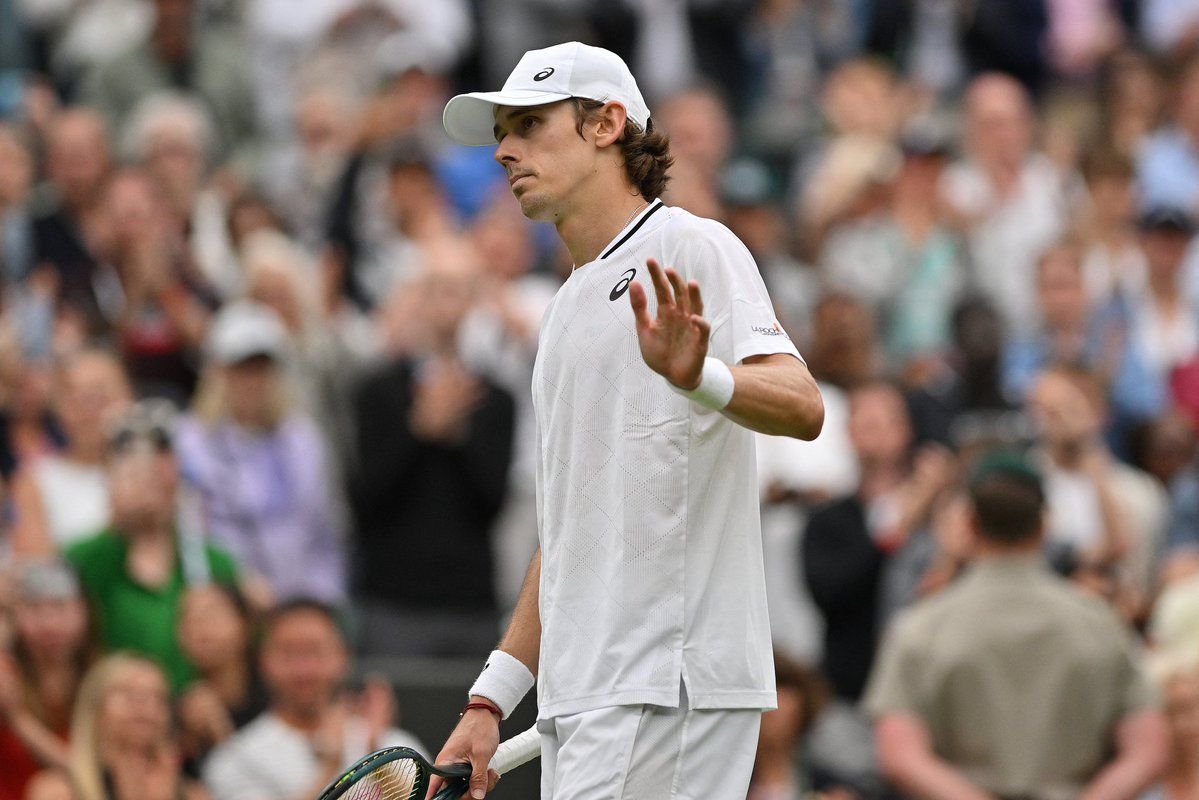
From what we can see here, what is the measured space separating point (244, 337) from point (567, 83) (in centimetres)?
533

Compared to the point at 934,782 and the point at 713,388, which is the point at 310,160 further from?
the point at 713,388

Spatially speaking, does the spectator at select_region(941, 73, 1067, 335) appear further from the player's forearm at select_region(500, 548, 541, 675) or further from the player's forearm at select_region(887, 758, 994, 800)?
the player's forearm at select_region(500, 548, 541, 675)

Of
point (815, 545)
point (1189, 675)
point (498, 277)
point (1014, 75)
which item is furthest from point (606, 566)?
point (1014, 75)

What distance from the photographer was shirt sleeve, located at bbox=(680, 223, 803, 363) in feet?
14.3

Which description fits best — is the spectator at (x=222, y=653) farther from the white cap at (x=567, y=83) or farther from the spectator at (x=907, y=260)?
the white cap at (x=567, y=83)

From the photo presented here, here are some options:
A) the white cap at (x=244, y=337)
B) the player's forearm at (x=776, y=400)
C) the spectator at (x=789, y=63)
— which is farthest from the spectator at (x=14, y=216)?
the player's forearm at (x=776, y=400)

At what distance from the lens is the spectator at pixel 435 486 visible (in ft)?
31.8

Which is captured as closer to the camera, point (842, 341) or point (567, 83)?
point (567, 83)

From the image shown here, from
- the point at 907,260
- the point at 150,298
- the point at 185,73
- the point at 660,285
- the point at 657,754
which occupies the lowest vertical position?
the point at 907,260

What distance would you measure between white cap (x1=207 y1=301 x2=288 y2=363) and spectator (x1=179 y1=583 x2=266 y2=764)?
1339mm

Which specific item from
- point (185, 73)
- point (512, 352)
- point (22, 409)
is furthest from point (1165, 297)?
point (185, 73)

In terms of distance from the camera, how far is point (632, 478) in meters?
4.43

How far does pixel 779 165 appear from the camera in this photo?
14195 millimetres

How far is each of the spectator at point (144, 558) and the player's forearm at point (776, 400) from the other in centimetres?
497
